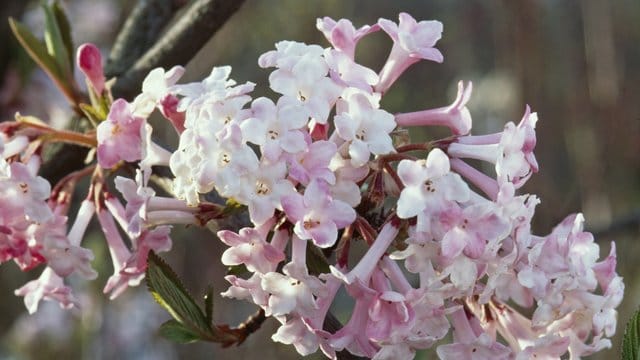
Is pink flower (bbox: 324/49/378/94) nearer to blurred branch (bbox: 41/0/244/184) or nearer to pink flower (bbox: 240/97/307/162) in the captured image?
pink flower (bbox: 240/97/307/162)

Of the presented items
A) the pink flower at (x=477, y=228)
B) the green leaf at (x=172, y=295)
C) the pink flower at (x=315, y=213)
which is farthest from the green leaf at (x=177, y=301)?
the pink flower at (x=477, y=228)

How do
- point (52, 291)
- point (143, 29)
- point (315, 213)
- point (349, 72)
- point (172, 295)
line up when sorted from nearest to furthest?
1. point (315, 213)
2. point (349, 72)
3. point (172, 295)
4. point (52, 291)
5. point (143, 29)

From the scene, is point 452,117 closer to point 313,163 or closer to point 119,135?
point 313,163

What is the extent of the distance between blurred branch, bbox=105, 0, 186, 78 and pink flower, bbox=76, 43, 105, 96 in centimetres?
45

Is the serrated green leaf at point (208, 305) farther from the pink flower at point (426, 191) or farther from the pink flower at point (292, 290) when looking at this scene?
the pink flower at point (426, 191)

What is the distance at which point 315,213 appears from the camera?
1.01 metres

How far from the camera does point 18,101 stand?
2430 mm

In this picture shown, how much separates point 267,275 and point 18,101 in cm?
155

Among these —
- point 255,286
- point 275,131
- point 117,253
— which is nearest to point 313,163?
point 275,131

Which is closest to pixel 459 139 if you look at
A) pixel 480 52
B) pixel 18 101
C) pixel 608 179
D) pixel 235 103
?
pixel 235 103

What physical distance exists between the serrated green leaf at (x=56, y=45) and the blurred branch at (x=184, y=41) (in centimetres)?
12

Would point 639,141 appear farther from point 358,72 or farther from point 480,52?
point 358,72

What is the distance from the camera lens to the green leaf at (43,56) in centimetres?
153

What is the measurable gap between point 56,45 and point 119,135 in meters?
0.44
